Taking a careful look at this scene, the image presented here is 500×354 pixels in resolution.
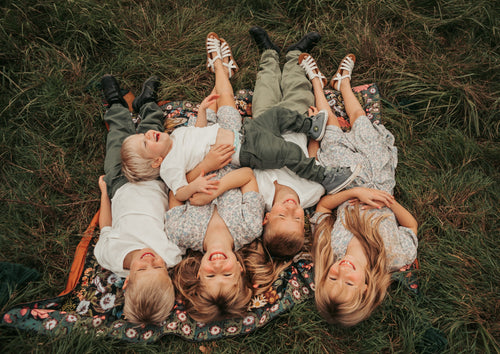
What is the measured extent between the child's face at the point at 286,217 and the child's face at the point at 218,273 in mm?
451

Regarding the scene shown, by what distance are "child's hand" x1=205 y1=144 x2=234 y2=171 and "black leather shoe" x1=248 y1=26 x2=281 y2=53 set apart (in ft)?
5.11

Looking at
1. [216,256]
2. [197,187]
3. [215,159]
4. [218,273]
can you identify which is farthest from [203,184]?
[218,273]

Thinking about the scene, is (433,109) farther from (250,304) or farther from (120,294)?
(120,294)

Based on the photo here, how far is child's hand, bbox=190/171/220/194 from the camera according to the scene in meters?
2.63

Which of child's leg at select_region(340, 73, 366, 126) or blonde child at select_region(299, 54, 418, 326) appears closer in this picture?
blonde child at select_region(299, 54, 418, 326)

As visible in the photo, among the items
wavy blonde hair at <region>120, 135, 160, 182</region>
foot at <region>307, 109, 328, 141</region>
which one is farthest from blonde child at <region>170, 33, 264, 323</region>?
foot at <region>307, 109, 328, 141</region>

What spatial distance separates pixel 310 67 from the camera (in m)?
3.49

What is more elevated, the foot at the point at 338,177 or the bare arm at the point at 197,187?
the bare arm at the point at 197,187

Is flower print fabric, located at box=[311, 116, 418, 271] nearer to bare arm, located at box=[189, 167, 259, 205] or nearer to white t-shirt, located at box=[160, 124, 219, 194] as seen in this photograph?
bare arm, located at box=[189, 167, 259, 205]

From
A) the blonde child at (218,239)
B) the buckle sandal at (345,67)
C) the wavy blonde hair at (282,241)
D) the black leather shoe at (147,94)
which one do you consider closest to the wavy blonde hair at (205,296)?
the blonde child at (218,239)

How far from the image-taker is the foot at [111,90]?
3.28 metres

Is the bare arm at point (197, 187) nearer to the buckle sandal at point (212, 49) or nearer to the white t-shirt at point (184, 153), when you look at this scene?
the white t-shirt at point (184, 153)

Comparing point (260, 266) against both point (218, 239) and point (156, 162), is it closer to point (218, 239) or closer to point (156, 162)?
point (218, 239)

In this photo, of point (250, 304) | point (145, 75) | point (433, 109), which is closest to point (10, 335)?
point (250, 304)
